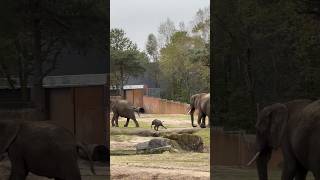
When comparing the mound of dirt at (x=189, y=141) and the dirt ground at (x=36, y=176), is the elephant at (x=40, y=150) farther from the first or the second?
the mound of dirt at (x=189, y=141)

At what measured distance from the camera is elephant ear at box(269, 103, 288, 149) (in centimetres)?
668

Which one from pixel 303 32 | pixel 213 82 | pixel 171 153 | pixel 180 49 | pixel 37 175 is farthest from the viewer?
pixel 180 49

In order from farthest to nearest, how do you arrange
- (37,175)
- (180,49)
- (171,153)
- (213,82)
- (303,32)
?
(180,49), (171,153), (213,82), (303,32), (37,175)

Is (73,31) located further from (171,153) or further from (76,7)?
(171,153)

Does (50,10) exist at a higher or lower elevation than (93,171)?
higher

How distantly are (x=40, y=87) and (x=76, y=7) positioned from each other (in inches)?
40.6

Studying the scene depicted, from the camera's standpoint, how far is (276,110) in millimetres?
6867

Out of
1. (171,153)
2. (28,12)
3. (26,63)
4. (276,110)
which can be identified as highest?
(28,12)

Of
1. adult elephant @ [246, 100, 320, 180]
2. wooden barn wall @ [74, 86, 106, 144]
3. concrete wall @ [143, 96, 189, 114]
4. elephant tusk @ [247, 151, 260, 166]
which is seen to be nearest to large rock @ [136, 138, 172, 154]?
wooden barn wall @ [74, 86, 106, 144]

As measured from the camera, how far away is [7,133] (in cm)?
663

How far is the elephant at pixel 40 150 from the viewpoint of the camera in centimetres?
640

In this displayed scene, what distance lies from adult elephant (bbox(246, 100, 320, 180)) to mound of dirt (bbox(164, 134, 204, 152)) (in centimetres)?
739

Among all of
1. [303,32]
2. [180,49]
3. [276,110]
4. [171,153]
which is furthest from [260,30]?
[180,49]

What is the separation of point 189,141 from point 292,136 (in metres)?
8.56
